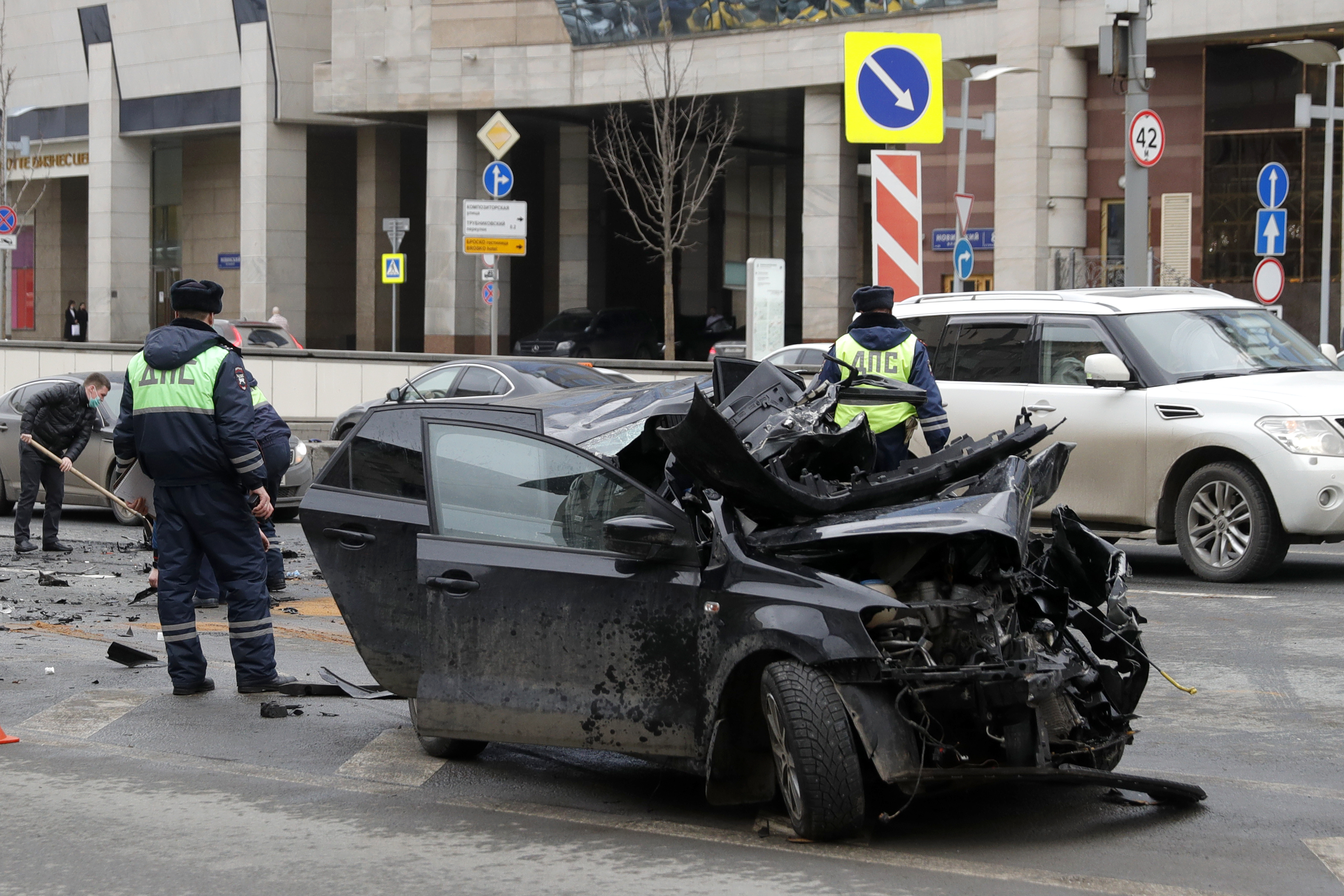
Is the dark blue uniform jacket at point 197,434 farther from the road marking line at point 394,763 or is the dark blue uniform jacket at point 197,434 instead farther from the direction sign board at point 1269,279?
the direction sign board at point 1269,279

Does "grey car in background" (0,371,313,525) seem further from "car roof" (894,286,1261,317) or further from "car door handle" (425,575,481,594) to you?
"car door handle" (425,575,481,594)

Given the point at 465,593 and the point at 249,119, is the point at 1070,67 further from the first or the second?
the point at 465,593

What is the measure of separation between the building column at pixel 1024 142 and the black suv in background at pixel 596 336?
11.2m

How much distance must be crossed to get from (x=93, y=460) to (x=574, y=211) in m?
28.8

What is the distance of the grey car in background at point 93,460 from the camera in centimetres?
1622

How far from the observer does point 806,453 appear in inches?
236

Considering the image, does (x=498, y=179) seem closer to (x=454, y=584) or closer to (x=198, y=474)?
(x=198, y=474)

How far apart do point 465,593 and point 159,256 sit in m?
51.9

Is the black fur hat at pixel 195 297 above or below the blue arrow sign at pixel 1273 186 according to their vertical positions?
below

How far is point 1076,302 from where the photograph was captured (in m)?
11.6

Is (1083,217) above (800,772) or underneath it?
above

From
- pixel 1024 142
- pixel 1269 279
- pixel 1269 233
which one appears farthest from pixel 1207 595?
pixel 1024 142

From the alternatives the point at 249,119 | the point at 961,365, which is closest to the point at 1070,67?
the point at 961,365

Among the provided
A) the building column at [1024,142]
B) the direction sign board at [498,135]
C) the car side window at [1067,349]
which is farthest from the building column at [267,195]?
the car side window at [1067,349]
